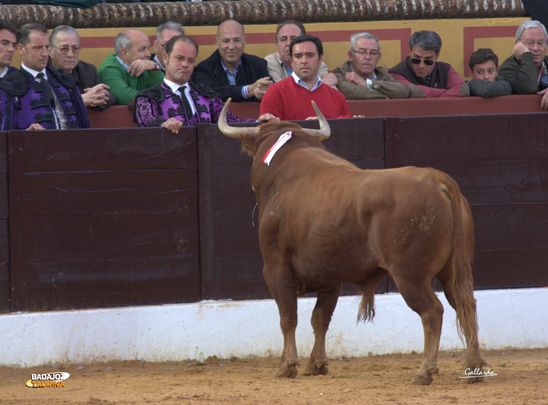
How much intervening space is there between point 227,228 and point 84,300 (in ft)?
3.80

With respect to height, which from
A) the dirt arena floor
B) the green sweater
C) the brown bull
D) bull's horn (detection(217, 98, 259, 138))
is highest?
the green sweater

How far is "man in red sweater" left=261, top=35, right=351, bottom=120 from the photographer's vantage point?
6.40 m

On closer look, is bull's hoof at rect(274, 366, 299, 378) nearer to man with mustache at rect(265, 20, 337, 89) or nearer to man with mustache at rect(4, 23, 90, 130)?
man with mustache at rect(4, 23, 90, 130)

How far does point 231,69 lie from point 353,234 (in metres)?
3.10

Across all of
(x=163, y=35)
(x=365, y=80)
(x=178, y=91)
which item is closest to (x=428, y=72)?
(x=365, y=80)

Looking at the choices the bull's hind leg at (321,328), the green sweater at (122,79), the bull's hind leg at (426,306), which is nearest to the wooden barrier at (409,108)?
the green sweater at (122,79)

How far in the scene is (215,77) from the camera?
7.27 meters

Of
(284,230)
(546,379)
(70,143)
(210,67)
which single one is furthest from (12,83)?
(546,379)

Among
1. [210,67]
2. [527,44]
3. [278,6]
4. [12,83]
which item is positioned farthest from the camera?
[278,6]

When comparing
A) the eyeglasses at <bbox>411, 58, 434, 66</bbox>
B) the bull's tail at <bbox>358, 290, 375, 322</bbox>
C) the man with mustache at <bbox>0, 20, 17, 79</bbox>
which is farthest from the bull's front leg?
the eyeglasses at <bbox>411, 58, 434, 66</bbox>

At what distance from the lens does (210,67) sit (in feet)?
23.9

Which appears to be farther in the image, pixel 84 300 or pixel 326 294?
pixel 84 300

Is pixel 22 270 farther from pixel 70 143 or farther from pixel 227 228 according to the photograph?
pixel 227 228

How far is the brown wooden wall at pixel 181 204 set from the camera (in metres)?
6.15
